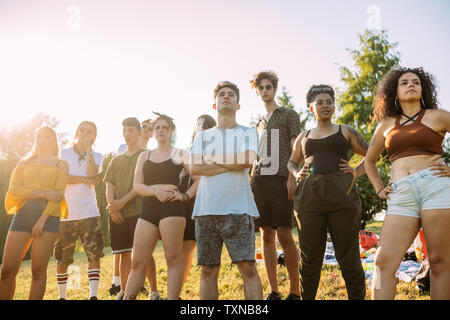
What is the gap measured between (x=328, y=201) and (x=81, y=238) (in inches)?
→ 127

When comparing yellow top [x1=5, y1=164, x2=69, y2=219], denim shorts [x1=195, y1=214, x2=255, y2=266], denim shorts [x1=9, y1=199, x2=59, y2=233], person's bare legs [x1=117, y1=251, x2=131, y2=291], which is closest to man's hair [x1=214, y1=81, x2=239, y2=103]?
denim shorts [x1=195, y1=214, x2=255, y2=266]

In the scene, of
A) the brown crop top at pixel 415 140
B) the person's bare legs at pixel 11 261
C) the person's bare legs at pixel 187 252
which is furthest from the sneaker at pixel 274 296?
the person's bare legs at pixel 11 261

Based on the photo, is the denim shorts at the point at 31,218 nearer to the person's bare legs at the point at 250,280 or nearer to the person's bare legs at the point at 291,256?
the person's bare legs at the point at 250,280

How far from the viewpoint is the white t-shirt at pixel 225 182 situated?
2.92 meters

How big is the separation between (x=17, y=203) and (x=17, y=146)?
32.0 metres

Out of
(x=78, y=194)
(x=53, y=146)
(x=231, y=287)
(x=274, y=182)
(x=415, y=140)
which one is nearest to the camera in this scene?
(x=415, y=140)

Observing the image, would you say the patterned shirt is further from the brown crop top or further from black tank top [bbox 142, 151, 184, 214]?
the brown crop top

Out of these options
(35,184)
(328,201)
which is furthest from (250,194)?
(35,184)

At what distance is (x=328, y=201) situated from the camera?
3223mm

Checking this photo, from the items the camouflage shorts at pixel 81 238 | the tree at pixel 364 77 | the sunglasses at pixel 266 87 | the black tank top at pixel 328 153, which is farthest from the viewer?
the tree at pixel 364 77

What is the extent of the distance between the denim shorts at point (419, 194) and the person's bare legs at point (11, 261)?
12.1 feet

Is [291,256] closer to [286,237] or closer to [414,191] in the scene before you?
[286,237]

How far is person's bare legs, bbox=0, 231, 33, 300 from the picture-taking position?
11.7 feet
